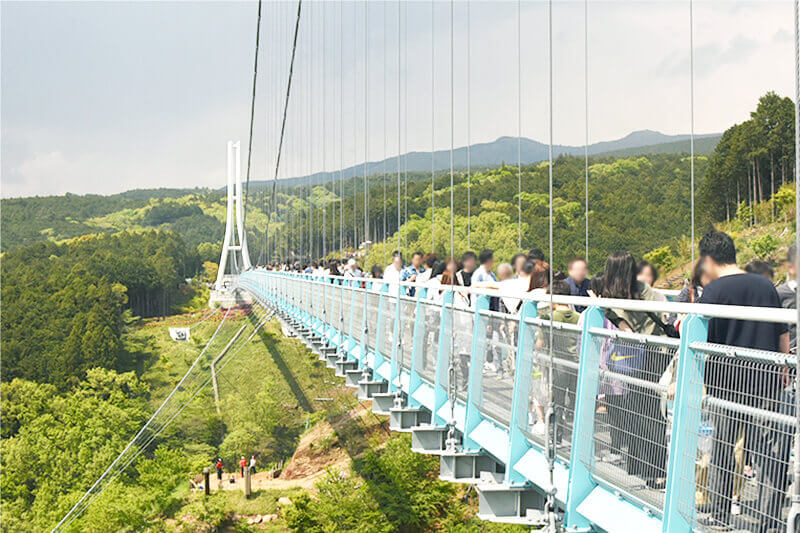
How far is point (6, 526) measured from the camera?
43.0 metres

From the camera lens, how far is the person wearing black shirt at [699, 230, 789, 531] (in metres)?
2.49

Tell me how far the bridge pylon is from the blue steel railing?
65.0 m

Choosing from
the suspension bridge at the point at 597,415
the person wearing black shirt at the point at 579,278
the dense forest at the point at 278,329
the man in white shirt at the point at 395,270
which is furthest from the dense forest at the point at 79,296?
the person wearing black shirt at the point at 579,278

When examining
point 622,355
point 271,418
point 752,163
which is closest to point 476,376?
point 622,355

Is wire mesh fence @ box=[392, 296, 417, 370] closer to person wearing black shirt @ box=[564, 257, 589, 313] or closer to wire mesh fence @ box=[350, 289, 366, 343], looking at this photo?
wire mesh fence @ box=[350, 289, 366, 343]

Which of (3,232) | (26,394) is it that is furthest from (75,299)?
(3,232)

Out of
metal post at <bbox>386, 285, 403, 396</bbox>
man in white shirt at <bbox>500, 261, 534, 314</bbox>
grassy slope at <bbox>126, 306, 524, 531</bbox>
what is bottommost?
grassy slope at <bbox>126, 306, 524, 531</bbox>

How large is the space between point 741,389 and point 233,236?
8161cm

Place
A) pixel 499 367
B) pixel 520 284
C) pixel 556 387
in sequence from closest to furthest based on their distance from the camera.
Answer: pixel 556 387
pixel 499 367
pixel 520 284

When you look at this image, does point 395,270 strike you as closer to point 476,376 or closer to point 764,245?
point 476,376

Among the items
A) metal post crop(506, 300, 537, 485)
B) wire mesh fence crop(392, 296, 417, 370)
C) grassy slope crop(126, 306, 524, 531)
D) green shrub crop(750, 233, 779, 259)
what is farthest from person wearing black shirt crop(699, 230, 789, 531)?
grassy slope crop(126, 306, 524, 531)

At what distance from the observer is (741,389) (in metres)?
2.60

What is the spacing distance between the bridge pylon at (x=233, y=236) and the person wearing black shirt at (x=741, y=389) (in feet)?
226

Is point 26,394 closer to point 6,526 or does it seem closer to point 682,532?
point 6,526
